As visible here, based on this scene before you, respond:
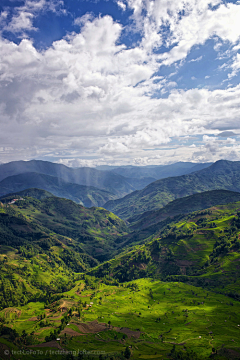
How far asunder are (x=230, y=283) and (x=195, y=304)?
172ft

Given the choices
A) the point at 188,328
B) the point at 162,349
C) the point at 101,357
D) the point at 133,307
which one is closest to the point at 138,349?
the point at 162,349

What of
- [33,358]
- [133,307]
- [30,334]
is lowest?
[133,307]

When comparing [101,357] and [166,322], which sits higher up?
[101,357]

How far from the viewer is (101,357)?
97562 millimetres

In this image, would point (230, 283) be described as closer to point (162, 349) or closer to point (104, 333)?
point (162, 349)

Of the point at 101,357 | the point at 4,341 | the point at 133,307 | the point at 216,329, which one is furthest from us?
the point at 133,307

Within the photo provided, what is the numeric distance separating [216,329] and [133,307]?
72562 millimetres

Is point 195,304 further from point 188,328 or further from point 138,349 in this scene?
point 138,349

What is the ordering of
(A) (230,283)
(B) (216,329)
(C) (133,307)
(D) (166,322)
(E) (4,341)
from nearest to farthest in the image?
(E) (4,341)
(B) (216,329)
(D) (166,322)
(C) (133,307)
(A) (230,283)

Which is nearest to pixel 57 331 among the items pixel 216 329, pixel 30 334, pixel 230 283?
pixel 30 334

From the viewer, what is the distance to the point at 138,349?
109 metres

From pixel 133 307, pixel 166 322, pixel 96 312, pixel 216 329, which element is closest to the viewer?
pixel 216 329

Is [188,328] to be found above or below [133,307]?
above

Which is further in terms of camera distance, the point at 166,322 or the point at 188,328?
the point at 166,322
